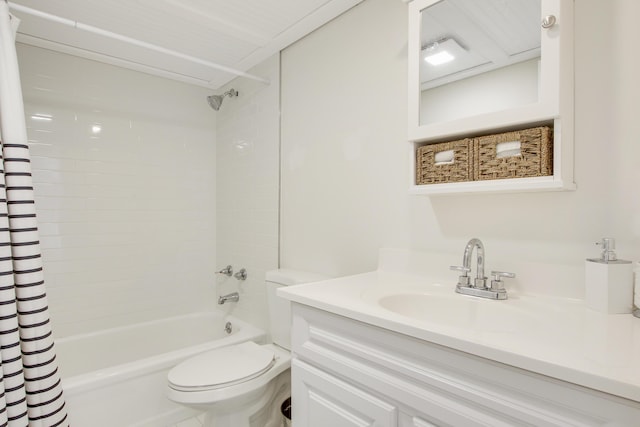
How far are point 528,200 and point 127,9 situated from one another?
2.04 meters

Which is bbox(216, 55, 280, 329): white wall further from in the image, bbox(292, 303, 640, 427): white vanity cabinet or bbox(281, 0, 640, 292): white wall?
bbox(292, 303, 640, 427): white vanity cabinet

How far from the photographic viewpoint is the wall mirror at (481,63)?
958mm

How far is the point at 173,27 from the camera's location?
1872mm

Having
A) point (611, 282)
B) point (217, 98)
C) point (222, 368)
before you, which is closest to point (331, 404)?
point (222, 368)

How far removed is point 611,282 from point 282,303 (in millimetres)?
1376

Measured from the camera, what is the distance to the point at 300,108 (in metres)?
2.00

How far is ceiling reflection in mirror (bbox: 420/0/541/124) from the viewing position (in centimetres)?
101

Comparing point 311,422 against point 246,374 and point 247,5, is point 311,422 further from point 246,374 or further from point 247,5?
point 247,5

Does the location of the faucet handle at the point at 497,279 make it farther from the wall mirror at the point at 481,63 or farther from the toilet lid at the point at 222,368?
the toilet lid at the point at 222,368

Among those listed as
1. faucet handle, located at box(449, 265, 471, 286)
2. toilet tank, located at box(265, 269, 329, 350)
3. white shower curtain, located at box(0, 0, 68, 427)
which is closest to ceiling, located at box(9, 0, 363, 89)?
white shower curtain, located at box(0, 0, 68, 427)

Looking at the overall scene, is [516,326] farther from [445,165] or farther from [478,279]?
[445,165]

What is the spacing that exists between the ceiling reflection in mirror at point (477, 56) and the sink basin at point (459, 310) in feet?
2.03

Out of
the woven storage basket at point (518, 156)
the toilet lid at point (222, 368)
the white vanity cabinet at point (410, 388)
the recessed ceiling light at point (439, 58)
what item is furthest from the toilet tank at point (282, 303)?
the recessed ceiling light at point (439, 58)

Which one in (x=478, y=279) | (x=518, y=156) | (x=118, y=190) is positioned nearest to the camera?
(x=518, y=156)
